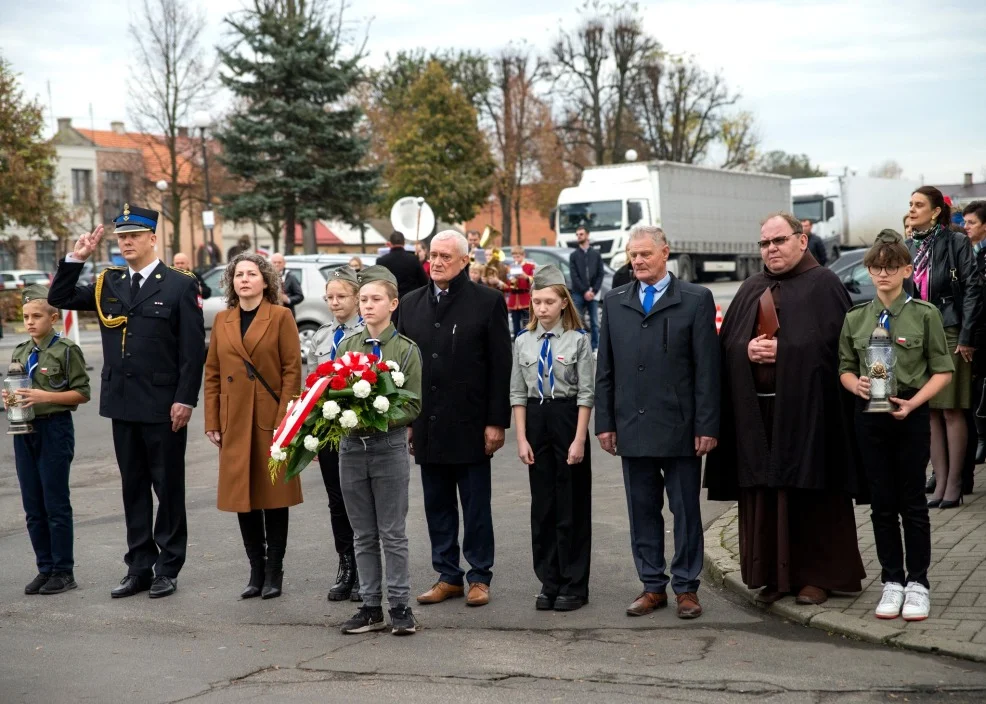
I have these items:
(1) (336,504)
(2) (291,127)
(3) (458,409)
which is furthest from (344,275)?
(2) (291,127)

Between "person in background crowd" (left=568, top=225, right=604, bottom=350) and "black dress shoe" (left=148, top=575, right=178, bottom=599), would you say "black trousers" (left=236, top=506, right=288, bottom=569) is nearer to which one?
"black dress shoe" (left=148, top=575, right=178, bottom=599)

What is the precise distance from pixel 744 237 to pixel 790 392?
4234 centimetres

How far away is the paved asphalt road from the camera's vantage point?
17.2ft

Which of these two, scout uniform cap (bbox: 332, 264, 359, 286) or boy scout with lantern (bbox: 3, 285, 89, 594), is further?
boy scout with lantern (bbox: 3, 285, 89, 594)

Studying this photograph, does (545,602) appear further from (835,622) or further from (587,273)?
(587,273)

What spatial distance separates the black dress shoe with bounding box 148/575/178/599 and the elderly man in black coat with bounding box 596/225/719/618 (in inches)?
108

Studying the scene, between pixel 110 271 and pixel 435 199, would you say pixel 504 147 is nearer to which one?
pixel 435 199

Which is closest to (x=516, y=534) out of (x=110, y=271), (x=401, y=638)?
(x=401, y=638)

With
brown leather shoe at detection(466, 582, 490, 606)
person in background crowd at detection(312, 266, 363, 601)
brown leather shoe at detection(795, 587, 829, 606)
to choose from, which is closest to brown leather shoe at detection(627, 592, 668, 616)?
brown leather shoe at detection(795, 587, 829, 606)

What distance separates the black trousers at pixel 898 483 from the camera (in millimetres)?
6184

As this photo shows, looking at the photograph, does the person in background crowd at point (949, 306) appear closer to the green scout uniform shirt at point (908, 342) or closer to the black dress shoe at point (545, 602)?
the green scout uniform shirt at point (908, 342)

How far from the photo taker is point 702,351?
6500mm

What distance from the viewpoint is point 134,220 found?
7527 millimetres

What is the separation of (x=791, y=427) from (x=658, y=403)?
0.71m
